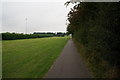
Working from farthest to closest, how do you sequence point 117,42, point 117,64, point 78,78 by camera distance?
point 78,78
point 117,64
point 117,42

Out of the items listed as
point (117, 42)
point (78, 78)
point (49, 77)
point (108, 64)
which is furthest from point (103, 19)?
point (49, 77)

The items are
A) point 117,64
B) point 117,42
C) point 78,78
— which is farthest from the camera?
point 78,78

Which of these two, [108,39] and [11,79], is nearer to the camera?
[108,39]

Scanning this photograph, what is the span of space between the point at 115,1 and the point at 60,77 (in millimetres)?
3985

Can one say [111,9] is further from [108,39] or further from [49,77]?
[49,77]

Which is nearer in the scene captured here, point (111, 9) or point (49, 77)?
point (111, 9)

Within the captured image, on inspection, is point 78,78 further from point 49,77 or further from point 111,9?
point 111,9

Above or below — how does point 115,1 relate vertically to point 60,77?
above

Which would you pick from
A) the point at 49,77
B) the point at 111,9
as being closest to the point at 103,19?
the point at 111,9

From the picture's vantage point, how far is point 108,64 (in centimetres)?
625

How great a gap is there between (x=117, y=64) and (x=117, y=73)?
0.33m

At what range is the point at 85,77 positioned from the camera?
774 centimetres

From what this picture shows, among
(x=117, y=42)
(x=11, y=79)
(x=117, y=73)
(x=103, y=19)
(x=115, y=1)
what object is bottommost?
(x=11, y=79)

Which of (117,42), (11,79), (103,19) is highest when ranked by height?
(103,19)
